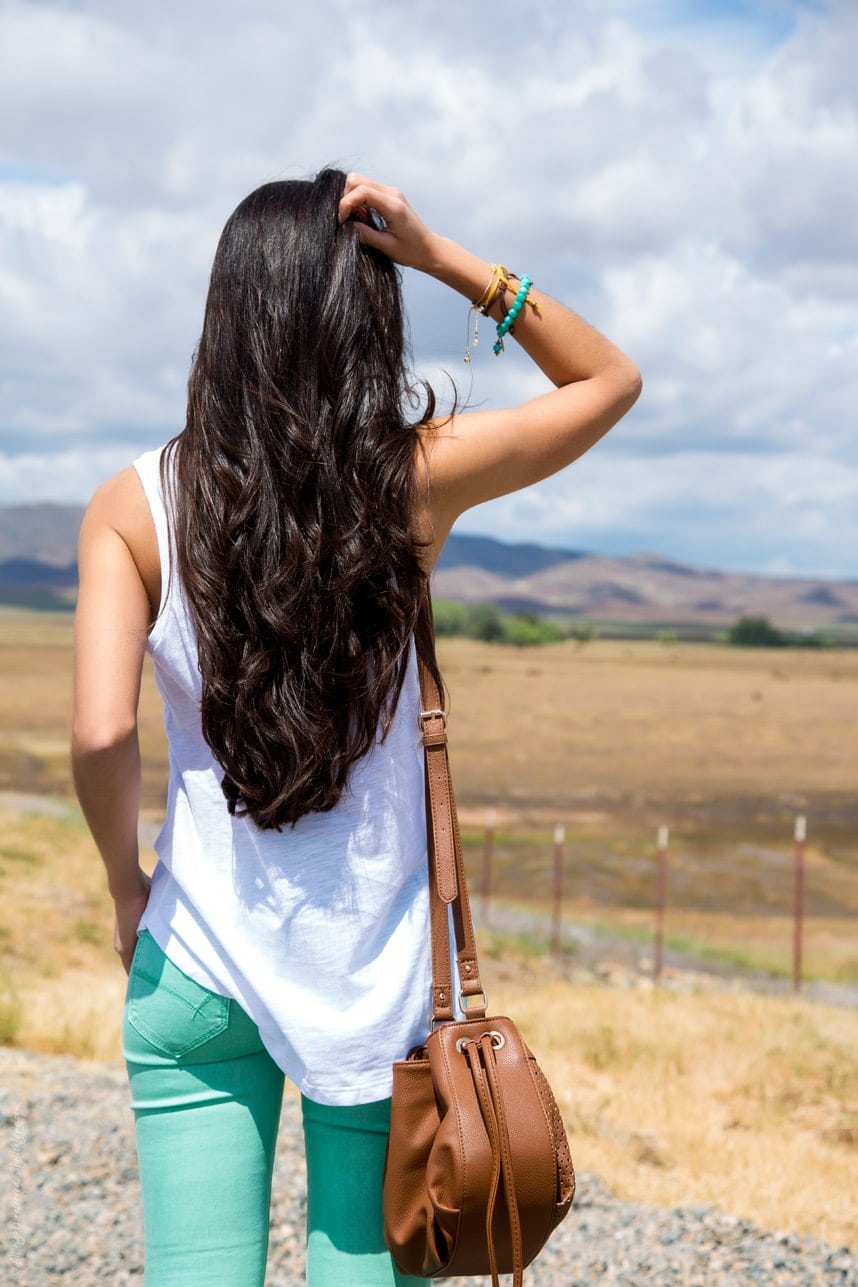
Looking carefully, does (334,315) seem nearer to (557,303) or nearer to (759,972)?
(557,303)

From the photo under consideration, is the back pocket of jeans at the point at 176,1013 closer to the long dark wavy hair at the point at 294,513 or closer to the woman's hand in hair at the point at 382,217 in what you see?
the long dark wavy hair at the point at 294,513

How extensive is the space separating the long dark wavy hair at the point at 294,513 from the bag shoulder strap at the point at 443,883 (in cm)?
7

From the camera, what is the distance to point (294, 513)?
1.54 meters

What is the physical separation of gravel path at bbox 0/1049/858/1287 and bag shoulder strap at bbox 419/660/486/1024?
2710 mm

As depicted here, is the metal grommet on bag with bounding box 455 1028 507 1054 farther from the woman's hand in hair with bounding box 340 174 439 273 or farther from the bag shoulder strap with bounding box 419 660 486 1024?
the woman's hand in hair with bounding box 340 174 439 273

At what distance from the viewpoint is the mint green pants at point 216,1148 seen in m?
1.53

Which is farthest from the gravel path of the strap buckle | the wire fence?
the wire fence

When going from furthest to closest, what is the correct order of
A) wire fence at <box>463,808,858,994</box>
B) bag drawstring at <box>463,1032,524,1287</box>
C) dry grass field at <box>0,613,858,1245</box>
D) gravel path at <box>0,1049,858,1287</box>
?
1. wire fence at <box>463,808,858,994</box>
2. dry grass field at <box>0,613,858,1245</box>
3. gravel path at <box>0,1049,858,1287</box>
4. bag drawstring at <box>463,1032,524,1287</box>

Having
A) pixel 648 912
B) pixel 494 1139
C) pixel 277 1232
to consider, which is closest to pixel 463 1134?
pixel 494 1139

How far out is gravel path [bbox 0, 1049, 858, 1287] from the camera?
3.75m

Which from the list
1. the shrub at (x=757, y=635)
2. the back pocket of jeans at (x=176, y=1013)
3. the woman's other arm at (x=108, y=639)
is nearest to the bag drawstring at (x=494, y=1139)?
the back pocket of jeans at (x=176, y=1013)

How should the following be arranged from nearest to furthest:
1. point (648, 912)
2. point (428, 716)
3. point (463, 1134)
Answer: point (463, 1134)
point (428, 716)
point (648, 912)

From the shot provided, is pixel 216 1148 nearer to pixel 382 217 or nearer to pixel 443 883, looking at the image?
pixel 443 883

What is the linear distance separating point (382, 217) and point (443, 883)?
87cm
